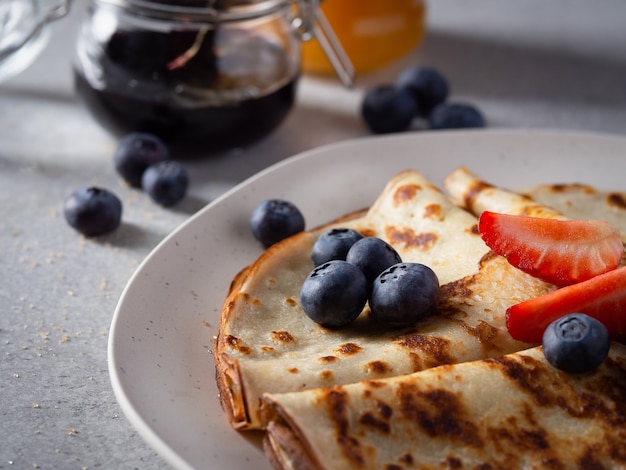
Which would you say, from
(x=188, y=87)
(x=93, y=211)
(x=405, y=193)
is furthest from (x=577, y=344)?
(x=188, y=87)

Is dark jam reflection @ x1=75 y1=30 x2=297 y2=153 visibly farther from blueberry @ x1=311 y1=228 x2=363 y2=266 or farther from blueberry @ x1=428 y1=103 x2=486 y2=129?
blueberry @ x1=311 y1=228 x2=363 y2=266

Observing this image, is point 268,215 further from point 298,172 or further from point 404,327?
point 404,327

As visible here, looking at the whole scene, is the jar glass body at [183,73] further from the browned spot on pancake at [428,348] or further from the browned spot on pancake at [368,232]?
the browned spot on pancake at [428,348]

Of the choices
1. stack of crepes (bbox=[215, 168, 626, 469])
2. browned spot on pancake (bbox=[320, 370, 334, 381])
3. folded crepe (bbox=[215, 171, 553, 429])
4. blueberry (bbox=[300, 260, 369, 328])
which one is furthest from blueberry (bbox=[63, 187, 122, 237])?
browned spot on pancake (bbox=[320, 370, 334, 381])

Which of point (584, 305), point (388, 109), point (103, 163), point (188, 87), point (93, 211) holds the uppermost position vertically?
point (584, 305)

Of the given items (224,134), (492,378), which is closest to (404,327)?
(492,378)

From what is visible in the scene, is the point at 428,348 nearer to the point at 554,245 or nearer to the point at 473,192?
the point at 554,245
